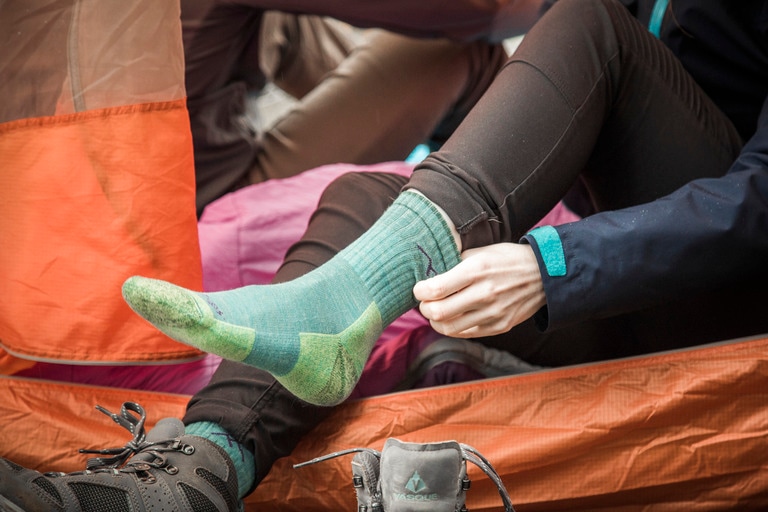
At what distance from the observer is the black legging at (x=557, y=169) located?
64 centimetres

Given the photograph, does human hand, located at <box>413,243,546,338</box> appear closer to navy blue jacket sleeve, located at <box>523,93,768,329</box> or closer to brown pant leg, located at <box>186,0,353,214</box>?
navy blue jacket sleeve, located at <box>523,93,768,329</box>

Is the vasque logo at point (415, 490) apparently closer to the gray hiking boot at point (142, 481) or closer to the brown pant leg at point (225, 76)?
the gray hiking boot at point (142, 481)

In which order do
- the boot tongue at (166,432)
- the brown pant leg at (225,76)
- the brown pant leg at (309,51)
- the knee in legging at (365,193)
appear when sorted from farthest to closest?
1. the brown pant leg at (309,51)
2. the brown pant leg at (225,76)
3. the knee in legging at (365,193)
4. the boot tongue at (166,432)

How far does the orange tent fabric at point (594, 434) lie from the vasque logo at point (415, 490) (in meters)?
0.13

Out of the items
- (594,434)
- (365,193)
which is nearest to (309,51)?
(365,193)

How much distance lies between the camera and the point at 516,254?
2.02 ft

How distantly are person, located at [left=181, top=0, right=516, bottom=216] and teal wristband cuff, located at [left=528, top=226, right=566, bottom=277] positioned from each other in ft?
1.73

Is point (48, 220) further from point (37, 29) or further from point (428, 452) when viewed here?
point (428, 452)

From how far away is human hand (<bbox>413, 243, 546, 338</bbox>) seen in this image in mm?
602

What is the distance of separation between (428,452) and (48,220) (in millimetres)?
424

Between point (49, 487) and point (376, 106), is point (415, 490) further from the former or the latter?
point (376, 106)

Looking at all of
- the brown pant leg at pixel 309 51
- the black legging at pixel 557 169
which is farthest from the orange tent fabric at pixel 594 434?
the brown pant leg at pixel 309 51

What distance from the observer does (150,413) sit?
2.50ft

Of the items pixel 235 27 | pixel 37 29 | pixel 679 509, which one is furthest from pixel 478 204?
pixel 235 27
